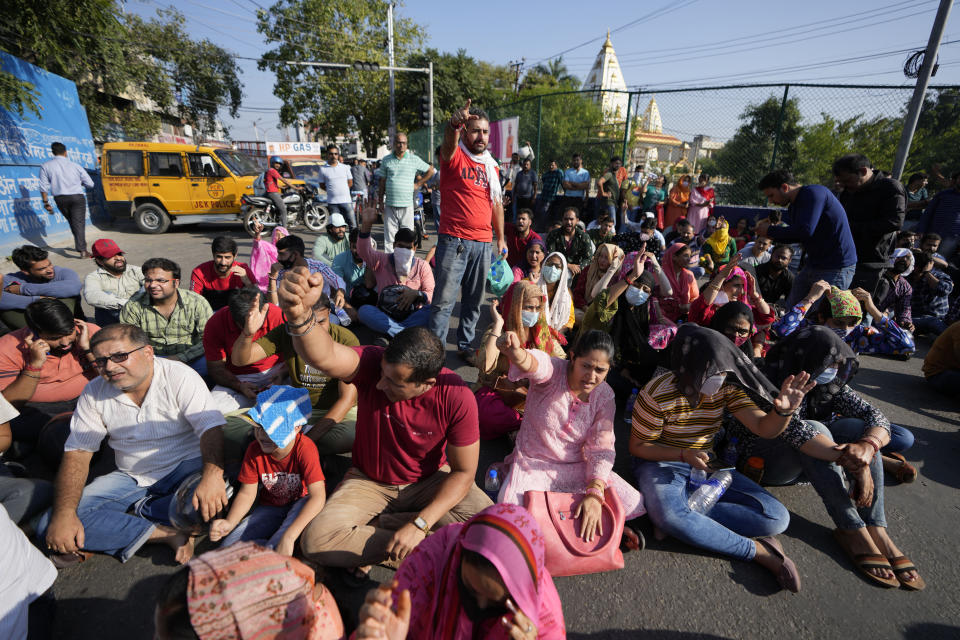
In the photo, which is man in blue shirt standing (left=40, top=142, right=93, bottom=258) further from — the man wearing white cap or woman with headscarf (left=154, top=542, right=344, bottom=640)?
woman with headscarf (left=154, top=542, right=344, bottom=640)

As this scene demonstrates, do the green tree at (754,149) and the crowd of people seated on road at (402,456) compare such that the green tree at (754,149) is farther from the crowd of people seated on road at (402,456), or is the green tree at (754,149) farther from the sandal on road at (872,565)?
the sandal on road at (872,565)

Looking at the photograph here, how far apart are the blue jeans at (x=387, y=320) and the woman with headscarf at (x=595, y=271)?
67.5 inches

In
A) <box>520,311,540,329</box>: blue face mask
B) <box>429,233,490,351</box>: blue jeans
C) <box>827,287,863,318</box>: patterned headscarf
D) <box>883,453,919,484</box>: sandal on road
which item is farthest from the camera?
<box>429,233,490,351</box>: blue jeans

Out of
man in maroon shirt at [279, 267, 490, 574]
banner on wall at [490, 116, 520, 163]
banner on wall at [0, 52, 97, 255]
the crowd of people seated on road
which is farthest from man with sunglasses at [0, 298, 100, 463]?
banner on wall at [490, 116, 520, 163]

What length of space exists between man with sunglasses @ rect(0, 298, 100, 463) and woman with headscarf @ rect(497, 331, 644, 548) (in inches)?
106

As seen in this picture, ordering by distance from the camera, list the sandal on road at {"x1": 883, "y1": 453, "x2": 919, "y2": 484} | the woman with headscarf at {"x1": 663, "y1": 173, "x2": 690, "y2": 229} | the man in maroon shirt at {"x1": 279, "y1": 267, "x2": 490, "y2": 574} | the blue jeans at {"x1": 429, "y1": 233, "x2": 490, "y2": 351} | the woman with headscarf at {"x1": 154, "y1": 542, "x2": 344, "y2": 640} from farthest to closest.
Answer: the woman with headscarf at {"x1": 663, "y1": 173, "x2": 690, "y2": 229} → the blue jeans at {"x1": 429, "y1": 233, "x2": 490, "y2": 351} → the sandal on road at {"x1": 883, "y1": 453, "x2": 919, "y2": 484} → the man in maroon shirt at {"x1": 279, "y1": 267, "x2": 490, "y2": 574} → the woman with headscarf at {"x1": 154, "y1": 542, "x2": 344, "y2": 640}

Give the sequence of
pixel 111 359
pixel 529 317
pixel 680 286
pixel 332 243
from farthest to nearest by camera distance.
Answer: pixel 332 243 → pixel 680 286 → pixel 529 317 → pixel 111 359

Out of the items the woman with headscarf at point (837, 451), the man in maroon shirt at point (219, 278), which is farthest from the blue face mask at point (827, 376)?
the man in maroon shirt at point (219, 278)

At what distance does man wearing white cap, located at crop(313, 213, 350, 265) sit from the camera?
235 inches

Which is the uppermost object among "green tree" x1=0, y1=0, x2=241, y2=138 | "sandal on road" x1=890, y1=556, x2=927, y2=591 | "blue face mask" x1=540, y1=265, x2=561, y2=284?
"green tree" x1=0, y1=0, x2=241, y2=138

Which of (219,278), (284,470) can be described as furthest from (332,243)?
(284,470)

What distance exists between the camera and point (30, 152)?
923 cm

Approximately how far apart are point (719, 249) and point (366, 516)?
21.5ft

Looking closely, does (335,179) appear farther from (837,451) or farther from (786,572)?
(786,572)
